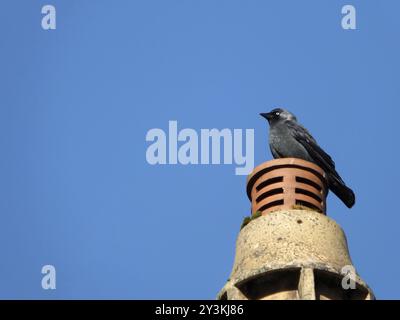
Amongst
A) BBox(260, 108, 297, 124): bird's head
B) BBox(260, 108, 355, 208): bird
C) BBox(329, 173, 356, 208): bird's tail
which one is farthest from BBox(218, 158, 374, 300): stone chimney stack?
BBox(260, 108, 297, 124): bird's head

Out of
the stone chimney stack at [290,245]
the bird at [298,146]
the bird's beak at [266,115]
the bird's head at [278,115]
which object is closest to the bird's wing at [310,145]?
the bird at [298,146]

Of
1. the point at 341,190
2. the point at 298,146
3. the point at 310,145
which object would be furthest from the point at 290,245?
the point at 298,146

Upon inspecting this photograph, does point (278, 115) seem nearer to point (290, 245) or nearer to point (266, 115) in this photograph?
point (266, 115)

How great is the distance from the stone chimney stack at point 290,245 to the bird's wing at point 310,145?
275 cm

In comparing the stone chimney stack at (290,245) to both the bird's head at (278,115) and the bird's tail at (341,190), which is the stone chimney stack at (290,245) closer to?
the bird's tail at (341,190)

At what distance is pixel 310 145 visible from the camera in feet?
75.0

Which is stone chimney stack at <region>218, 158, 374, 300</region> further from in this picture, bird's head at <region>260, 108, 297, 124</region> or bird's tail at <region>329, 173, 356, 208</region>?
bird's head at <region>260, 108, 297, 124</region>

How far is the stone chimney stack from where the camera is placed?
57.2ft

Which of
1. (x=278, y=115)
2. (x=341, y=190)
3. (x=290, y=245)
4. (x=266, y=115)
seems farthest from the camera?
(x=266, y=115)

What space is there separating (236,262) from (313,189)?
174 centimetres

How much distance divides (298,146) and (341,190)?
1715 mm
